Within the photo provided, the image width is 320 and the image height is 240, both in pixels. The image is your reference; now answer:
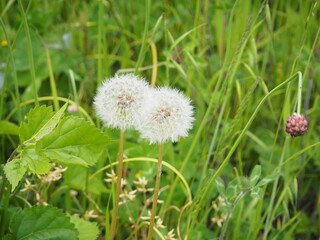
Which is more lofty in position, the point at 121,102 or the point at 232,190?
the point at 121,102

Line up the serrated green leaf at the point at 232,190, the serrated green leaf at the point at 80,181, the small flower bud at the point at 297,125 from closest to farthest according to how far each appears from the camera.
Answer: the small flower bud at the point at 297,125 < the serrated green leaf at the point at 232,190 < the serrated green leaf at the point at 80,181

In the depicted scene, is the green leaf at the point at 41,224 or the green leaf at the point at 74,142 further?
the green leaf at the point at 41,224

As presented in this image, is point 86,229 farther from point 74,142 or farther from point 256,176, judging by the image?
point 256,176

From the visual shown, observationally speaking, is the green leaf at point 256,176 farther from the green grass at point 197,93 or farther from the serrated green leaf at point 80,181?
the serrated green leaf at point 80,181

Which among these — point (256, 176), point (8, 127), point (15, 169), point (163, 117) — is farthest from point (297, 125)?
point (8, 127)

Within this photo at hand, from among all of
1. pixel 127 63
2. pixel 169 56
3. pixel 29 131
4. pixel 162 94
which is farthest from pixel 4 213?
pixel 127 63

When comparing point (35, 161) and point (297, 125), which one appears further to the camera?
point (297, 125)

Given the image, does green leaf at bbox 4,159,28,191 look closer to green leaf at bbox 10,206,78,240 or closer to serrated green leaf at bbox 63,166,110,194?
green leaf at bbox 10,206,78,240

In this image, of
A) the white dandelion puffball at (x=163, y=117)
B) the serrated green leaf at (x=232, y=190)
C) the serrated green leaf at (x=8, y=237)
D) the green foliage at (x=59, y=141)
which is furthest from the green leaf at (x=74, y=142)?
the serrated green leaf at (x=232, y=190)
